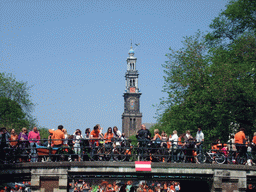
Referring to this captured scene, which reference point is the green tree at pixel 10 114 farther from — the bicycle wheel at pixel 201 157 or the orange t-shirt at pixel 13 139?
the bicycle wheel at pixel 201 157

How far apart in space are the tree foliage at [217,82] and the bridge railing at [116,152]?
10228mm

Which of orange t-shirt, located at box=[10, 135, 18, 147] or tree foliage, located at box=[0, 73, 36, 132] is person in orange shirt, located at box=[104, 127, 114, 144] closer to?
orange t-shirt, located at box=[10, 135, 18, 147]

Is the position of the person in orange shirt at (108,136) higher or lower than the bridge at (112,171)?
higher

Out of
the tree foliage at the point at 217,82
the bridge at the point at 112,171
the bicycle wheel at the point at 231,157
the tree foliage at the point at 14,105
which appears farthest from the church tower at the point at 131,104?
the bridge at the point at 112,171

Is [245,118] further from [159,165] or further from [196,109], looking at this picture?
[159,165]

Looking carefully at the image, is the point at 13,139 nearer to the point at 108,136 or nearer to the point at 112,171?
the point at 108,136

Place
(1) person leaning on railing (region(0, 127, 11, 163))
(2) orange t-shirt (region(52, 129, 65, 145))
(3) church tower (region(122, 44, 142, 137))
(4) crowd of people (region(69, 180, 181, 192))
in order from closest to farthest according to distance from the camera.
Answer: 1. (2) orange t-shirt (region(52, 129, 65, 145))
2. (1) person leaning on railing (region(0, 127, 11, 163))
3. (4) crowd of people (region(69, 180, 181, 192))
4. (3) church tower (region(122, 44, 142, 137))

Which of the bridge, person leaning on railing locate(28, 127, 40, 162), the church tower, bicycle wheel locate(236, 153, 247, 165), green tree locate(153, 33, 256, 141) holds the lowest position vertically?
the bridge

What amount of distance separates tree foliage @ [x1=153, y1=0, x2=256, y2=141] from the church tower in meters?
123

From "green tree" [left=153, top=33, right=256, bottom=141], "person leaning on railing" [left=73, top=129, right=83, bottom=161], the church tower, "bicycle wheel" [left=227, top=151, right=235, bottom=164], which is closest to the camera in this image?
"person leaning on railing" [left=73, top=129, right=83, bottom=161]

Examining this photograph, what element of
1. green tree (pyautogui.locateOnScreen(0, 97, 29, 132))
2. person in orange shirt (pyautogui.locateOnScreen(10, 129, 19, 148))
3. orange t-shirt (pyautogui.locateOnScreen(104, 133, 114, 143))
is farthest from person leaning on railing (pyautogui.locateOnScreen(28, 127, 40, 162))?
green tree (pyautogui.locateOnScreen(0, 97, 29, 132))

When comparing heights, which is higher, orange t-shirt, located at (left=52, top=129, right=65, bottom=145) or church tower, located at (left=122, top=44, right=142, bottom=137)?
church tower, located at (left=122, top=44, right=142, bottom=137)

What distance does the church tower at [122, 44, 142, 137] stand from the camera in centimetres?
16175

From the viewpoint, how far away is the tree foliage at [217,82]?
32.0m
